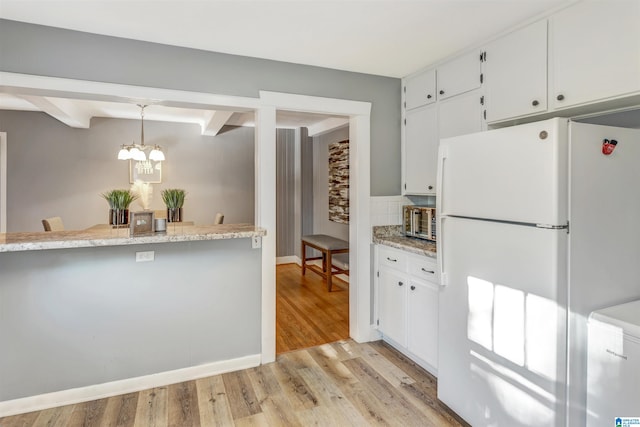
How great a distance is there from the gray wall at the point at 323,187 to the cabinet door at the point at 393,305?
85.7 inches

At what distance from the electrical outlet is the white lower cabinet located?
184 cm

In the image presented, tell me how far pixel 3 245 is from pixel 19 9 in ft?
4.42

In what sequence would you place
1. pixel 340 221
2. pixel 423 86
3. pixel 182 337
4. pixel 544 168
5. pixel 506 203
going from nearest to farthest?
1. pixel 544 168
2. pixel 506 203
3. pixel 182 337
4. pixel 423 86
5. pixel 340 221

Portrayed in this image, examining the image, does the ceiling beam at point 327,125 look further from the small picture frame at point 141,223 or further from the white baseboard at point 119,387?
the white baseboard at point 119,387

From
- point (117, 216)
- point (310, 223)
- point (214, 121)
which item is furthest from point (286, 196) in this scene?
point (117, 216)

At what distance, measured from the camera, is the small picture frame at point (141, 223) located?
7.52 ft

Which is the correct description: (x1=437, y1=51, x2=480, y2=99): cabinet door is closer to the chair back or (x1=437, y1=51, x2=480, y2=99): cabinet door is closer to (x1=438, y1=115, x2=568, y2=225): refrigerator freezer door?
(x1=438, y1=115, x2=568, y2=225): refrigerator freezer door

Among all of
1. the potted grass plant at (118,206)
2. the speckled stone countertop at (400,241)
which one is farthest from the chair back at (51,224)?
the speckled stone countertop at (400,241)

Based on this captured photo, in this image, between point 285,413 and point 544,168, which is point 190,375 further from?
point 544,168

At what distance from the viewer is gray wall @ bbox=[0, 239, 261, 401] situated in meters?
2.16

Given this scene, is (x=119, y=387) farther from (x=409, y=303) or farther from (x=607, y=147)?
(x=607, y=147)

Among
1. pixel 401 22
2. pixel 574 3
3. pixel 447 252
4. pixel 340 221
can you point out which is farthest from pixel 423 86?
pixel 340 221

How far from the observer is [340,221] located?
5289 mm

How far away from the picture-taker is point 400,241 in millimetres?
2895
